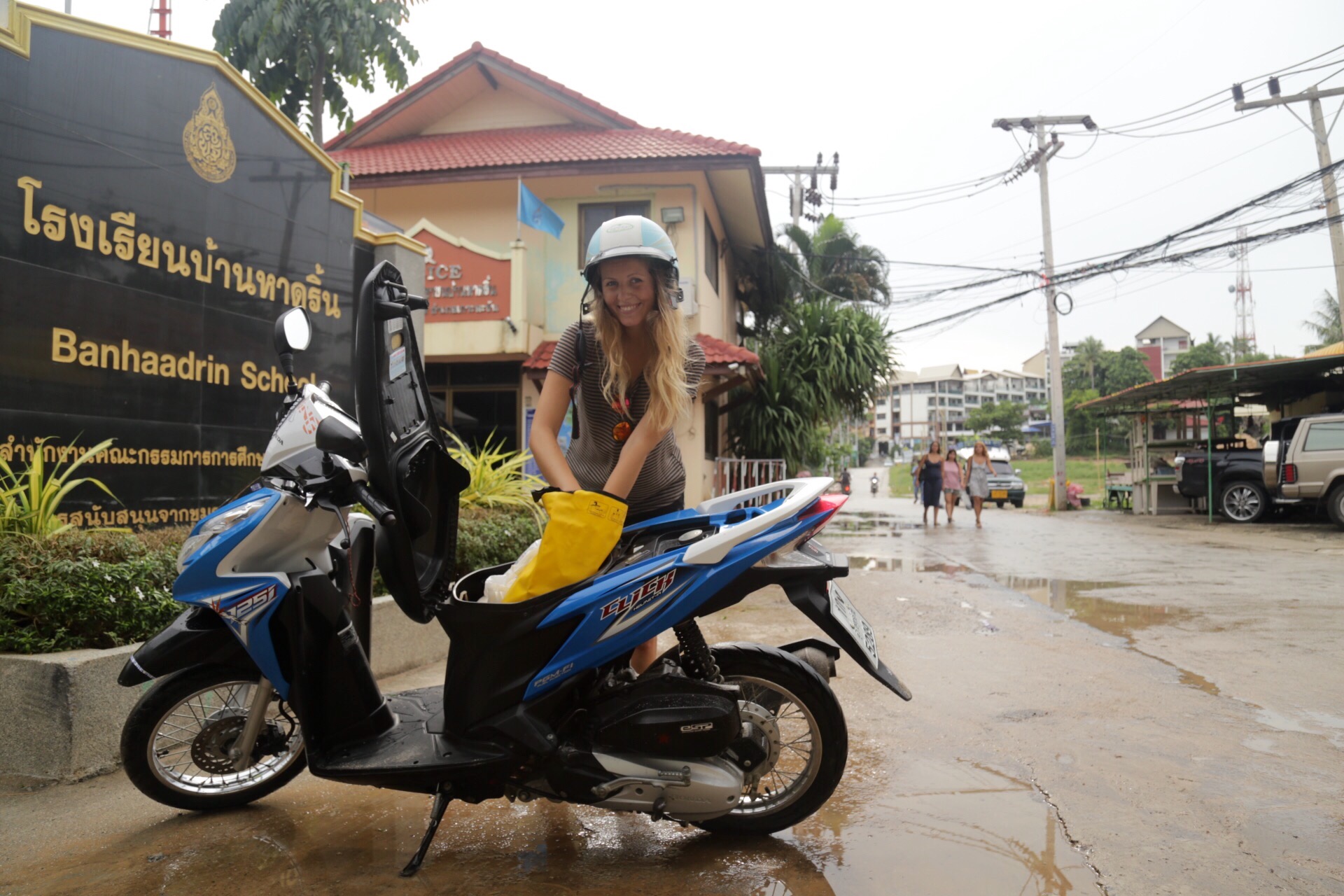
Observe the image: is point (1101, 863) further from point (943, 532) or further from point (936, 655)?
point (943, 532)

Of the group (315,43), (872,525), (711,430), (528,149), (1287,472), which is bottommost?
(872,525)

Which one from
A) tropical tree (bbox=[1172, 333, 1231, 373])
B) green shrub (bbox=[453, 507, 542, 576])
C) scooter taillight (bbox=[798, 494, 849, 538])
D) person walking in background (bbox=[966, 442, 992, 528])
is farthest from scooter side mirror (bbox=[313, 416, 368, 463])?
tropical tree (bbox=[1172, 333, 1231, 373])

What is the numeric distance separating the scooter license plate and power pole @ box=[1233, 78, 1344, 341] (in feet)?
56.4

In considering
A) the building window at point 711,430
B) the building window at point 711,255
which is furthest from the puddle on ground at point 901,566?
the building window at point 711,255

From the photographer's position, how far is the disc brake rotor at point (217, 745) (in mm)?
2758

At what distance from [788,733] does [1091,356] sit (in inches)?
3065

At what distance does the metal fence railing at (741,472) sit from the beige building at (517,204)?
0.32m

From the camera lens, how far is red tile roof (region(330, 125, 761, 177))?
1216cm

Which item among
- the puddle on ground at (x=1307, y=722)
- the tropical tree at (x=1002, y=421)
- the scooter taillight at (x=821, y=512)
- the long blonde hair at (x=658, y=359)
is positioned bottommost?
the puddle on ground at (x=1307, y=722)

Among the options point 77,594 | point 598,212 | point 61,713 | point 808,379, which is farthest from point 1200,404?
point 61,713

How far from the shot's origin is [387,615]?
174 inches

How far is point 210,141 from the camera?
5.13 m

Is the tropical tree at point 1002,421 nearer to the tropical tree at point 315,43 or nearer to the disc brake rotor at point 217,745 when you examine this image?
the tropical tree at point 315,43

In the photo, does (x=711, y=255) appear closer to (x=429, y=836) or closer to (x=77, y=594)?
(x=77, y=594)
